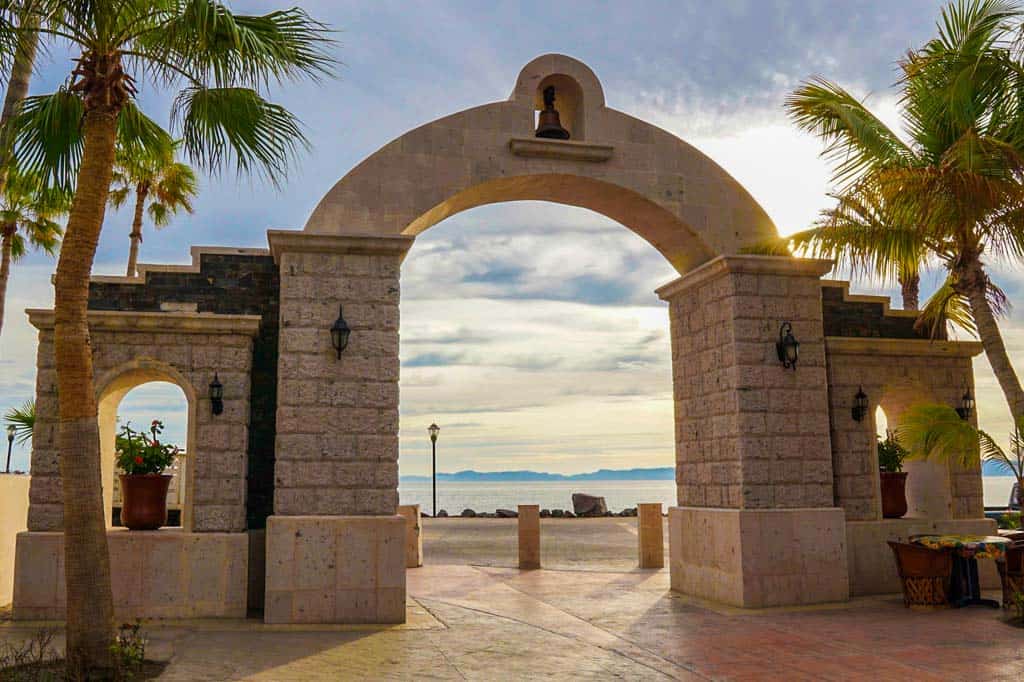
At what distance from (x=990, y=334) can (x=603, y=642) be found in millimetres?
6230

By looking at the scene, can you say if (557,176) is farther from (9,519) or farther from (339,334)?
(9,519)

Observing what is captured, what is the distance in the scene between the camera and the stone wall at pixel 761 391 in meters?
12.0

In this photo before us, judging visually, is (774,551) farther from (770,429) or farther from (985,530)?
(985,530)

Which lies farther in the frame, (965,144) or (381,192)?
(381,192)

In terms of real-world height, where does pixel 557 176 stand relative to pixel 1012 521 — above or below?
above

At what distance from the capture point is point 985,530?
1333 centimetres

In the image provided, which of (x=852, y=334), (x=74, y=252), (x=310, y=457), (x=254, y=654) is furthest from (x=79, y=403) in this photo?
(x=852, y=334)

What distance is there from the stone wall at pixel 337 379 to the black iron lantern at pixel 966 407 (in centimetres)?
821

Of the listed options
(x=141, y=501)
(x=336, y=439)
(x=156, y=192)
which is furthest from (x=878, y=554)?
(x=156, y=192)

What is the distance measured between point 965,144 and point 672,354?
5063 mm

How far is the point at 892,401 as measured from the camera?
14305 mm

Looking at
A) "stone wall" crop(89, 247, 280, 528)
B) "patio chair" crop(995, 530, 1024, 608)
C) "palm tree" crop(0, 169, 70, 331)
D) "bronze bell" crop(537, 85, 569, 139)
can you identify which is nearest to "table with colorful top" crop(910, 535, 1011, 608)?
"patio chair" crop(995, 530, 1024, 608)

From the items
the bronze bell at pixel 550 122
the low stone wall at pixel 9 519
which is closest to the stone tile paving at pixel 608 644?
the low stone wall at pixel 9 519

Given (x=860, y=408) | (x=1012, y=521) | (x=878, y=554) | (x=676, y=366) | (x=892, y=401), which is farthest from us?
(x=1012, y=521)
